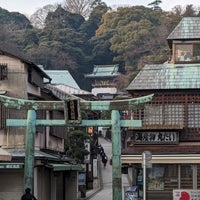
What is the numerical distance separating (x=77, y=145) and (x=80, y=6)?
110536mm

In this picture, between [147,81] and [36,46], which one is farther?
[36,46]

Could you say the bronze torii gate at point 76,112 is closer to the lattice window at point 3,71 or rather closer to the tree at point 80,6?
the lattice window at point 3,71

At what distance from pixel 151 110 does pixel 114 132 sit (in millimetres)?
6164

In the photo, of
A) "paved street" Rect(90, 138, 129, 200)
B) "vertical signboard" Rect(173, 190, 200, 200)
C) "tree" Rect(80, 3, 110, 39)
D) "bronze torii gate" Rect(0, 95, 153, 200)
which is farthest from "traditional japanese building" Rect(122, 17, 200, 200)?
"tree" Rect(80, 3, 110, 39)

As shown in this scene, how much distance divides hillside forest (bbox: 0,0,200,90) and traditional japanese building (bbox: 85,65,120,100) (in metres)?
1.72

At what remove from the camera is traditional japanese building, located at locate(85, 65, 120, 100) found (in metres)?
108

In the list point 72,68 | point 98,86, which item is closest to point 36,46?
point 72,68

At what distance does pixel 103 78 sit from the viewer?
4530 inches

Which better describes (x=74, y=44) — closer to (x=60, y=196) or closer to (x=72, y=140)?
(x=72, y=140)

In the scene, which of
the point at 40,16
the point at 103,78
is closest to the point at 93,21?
the point at 40,16

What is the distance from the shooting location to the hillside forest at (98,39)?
318ft

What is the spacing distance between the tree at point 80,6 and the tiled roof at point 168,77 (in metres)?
117

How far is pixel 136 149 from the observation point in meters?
28.4

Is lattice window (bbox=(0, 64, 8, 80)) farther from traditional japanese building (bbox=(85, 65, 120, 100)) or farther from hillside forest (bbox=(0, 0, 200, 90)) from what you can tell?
traditional japanese building (bbox=(85, 65, 120, 100))
